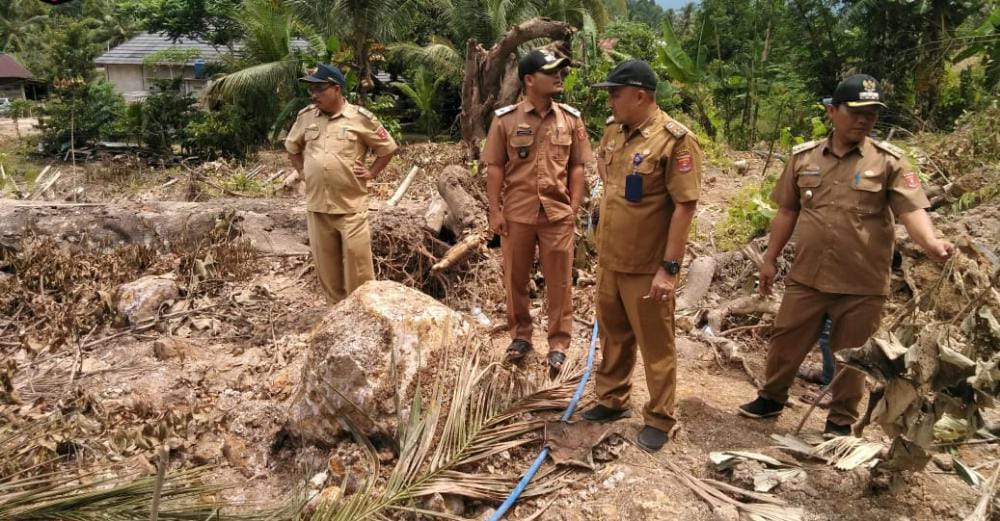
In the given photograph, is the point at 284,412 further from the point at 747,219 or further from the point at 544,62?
the point at 747,219

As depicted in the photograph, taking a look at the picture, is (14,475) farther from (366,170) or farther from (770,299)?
(770,299)

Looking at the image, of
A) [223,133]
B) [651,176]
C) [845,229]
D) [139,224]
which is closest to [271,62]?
[223,133]

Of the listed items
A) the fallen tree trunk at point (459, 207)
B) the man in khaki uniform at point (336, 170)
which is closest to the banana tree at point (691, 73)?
the fallen tree trunk at point (459, 207)

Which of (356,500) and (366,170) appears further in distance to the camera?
(366,170)

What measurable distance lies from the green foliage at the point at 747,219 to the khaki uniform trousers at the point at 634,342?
10.2 feet

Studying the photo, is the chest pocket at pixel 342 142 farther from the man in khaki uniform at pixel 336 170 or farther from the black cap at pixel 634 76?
the black cap at pixel 634 76

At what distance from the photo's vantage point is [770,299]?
4859 millimetres

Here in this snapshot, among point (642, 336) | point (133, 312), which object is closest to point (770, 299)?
point (642, 336)

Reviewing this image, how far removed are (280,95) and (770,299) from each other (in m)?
15.2

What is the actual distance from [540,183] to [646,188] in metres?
0.99

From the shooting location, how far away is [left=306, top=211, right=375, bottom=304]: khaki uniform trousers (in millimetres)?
4719

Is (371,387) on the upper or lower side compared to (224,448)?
upper

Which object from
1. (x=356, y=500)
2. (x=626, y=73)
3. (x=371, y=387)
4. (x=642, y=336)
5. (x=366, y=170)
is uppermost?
(x=626, y=73)

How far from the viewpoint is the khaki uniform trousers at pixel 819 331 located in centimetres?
322
